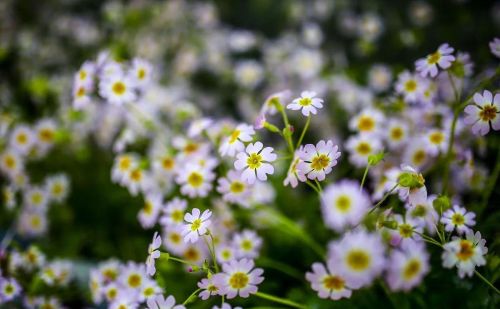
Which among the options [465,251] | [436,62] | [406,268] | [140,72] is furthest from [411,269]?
[140,72]

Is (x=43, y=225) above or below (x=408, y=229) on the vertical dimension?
above

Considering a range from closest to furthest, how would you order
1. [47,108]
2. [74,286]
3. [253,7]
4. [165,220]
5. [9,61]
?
1. [165,220]
2. [74,286]
3. [47,108]
4. [9,61]
5. [253,7]

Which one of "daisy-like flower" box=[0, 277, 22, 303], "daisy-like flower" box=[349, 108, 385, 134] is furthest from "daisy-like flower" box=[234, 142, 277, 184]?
"daisy-like flower" box=[0, 277, 22, 303]

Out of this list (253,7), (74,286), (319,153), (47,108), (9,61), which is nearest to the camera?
(319,153)

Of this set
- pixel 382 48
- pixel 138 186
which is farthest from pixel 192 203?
pixel 382 48

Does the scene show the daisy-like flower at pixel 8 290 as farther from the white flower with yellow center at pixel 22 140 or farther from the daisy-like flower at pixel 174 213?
the white flower with yellow center at pixel 22 140

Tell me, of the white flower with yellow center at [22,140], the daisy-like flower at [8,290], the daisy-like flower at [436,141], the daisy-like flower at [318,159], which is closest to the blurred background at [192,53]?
the white flower with yellow center at [22,140]

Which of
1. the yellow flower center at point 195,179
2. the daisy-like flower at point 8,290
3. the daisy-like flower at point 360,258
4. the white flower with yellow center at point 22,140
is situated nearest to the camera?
the daisy-like flower at point 360,258

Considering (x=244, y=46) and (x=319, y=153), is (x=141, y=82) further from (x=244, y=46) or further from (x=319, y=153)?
(x=244, y=46)
